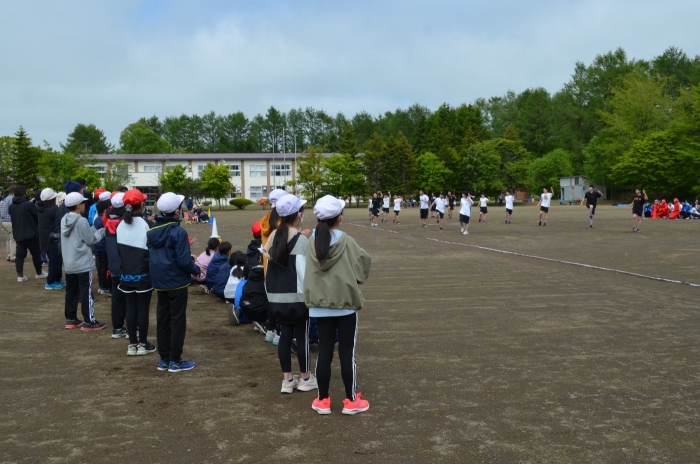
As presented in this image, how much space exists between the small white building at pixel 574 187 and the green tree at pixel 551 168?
3.67m

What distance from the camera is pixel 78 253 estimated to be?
7.69 metres

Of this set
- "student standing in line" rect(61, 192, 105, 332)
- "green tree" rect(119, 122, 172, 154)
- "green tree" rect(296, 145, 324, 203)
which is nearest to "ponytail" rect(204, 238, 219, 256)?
"student standing in line" rect(61, 192, 105, 332)

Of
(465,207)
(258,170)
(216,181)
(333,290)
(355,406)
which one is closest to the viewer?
(333,290)

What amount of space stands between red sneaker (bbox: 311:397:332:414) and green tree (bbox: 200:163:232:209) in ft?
241

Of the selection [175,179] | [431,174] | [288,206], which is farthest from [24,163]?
[288,206]

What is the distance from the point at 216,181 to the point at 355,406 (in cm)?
7380

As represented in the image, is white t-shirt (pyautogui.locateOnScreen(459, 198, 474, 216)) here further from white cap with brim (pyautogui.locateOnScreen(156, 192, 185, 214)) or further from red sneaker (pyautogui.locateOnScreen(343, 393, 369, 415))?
red sneaker (pyautogui.locateOnScreen(343, 393, 369, 415))

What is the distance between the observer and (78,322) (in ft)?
27.2

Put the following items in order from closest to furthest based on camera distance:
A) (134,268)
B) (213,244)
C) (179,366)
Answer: (179,366), (134,268), (213,244)

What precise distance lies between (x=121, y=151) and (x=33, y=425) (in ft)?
406

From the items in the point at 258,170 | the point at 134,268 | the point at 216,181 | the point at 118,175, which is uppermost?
the point at 258,170

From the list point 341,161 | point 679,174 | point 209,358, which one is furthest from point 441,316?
point 341,161

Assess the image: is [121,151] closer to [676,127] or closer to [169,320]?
[676,127]

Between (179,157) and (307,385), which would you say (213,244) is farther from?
(179,157)
